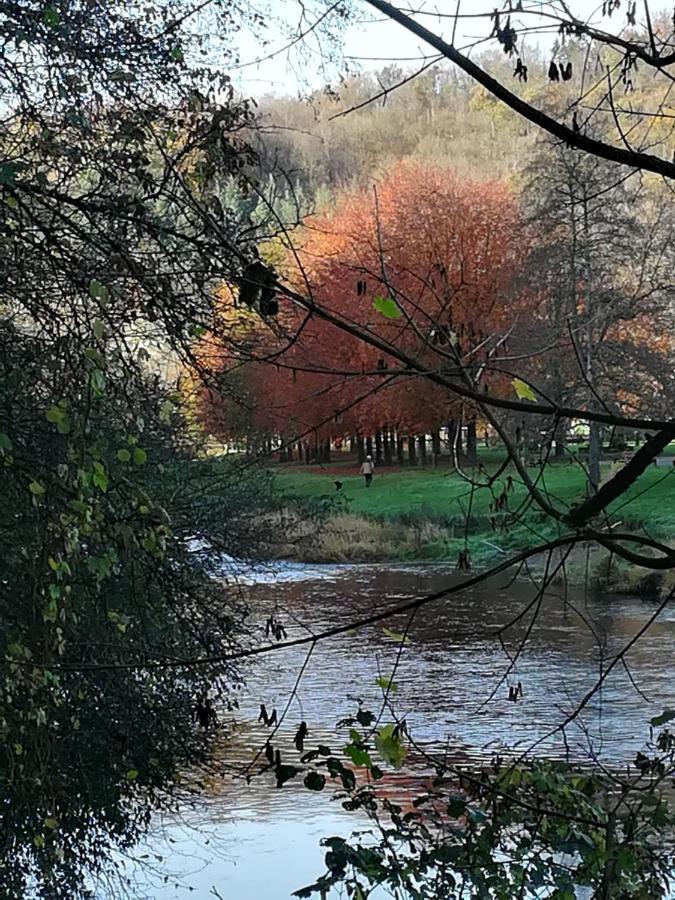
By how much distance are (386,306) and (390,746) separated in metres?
0.86

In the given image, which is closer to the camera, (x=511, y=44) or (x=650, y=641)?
(x=511, y=44)

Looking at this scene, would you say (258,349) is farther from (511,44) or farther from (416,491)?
(416,491)

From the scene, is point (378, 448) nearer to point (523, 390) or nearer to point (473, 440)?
point (473, 440)

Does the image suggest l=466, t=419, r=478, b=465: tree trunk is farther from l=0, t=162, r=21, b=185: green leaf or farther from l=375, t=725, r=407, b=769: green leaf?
l=0, t=162, r=21, b=185: green leaf

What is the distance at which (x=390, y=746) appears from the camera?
2068 mm

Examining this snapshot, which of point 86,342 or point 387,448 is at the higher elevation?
point 86,342

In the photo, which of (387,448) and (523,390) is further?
(387,448)

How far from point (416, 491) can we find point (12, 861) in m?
18.3

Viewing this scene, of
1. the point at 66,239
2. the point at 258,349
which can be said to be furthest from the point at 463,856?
the point at 66,239

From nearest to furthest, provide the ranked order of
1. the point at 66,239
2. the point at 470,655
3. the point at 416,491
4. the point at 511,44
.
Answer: the point at 511,44 → the point at 66,239 → the point at 470,655 → the point at 416,491

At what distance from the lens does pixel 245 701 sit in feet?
29.3

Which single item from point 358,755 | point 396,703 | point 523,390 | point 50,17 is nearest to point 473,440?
point 50,17

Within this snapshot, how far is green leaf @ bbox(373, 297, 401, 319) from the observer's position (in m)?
1.55

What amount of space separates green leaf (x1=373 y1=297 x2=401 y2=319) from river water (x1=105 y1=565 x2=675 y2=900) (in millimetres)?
713
